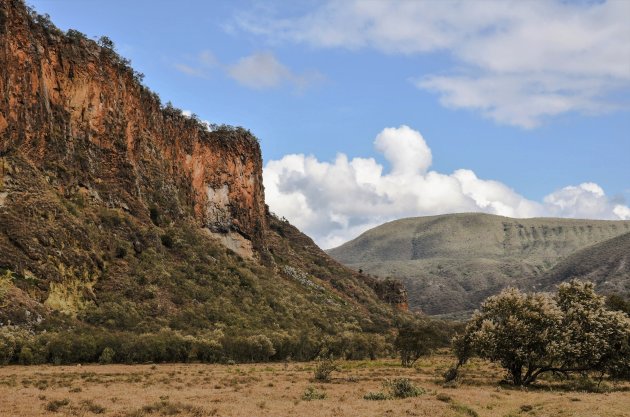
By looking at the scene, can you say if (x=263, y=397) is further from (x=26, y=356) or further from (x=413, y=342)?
(x=413, y=342)

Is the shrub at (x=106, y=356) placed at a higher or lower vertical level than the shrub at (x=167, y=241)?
lower

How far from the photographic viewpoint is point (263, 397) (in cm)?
3459

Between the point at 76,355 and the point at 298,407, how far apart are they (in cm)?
3649

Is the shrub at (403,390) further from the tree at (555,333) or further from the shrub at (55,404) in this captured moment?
the shrub at (55,404)

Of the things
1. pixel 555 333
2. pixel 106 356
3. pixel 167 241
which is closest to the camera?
pixel 555 333

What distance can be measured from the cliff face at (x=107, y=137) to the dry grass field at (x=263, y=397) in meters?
38.0

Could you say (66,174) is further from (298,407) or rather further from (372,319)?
(372,319)

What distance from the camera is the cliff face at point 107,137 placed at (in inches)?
3012

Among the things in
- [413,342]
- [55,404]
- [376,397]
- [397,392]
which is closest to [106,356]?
[55,404]

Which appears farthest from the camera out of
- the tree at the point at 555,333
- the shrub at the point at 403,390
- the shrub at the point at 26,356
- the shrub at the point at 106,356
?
the shrub at the point at 106,356

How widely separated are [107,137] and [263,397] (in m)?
67.7

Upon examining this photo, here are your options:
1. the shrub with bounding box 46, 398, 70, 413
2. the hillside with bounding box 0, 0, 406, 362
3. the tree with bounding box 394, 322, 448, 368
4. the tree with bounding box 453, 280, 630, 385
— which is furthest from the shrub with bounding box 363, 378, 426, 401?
the tree with bounding box 394, 322, 448, 368

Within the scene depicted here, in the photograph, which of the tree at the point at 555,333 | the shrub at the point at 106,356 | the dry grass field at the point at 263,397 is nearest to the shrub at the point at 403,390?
the dry grass field at the point at 263,397

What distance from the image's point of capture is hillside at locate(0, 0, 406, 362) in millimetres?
64875
